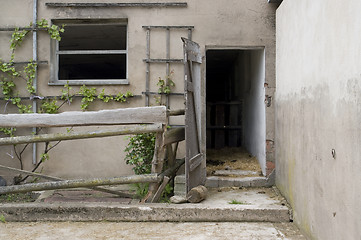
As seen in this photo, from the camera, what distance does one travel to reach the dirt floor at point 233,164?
6532 millimetres

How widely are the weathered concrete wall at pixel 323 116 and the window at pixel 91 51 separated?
10.0 ft

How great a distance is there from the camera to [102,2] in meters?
6.44

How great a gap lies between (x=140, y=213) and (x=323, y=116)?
2673 mm

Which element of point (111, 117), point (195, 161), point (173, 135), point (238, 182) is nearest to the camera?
point (111, 117)

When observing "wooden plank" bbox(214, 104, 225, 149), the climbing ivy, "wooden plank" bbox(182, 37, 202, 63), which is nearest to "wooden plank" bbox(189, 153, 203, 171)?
"wooden plank" bbox(182, 37, 202, 63)

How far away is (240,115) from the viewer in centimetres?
1001

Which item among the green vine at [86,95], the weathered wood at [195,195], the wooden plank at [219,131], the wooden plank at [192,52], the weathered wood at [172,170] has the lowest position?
the weathered wood at [195,195]

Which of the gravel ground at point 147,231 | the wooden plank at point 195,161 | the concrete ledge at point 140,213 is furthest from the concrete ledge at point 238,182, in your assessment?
the gravel ground at point 147,231

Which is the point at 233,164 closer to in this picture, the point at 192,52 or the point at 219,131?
the point at 192,52

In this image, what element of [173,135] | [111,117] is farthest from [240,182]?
[111,117]

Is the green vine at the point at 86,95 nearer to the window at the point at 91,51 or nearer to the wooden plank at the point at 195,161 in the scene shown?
the window at the point at 91,51

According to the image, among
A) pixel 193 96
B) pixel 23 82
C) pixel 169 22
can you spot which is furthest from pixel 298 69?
pixel 23 82

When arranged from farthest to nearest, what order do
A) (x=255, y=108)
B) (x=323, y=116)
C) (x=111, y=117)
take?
(x=255, y=108) < (x=111, y=117) < (x=323, y=116)

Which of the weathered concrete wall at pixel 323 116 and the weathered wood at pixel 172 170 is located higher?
the weathered concrete wall at pixel 323 116
